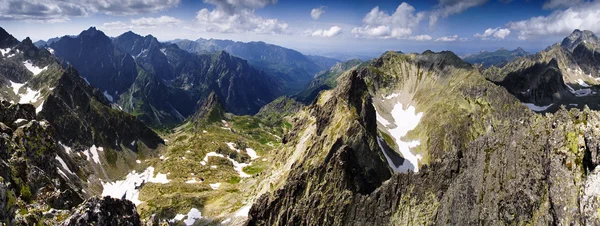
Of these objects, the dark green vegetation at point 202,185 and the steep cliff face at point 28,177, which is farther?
the dark green vegetation at point 202,185

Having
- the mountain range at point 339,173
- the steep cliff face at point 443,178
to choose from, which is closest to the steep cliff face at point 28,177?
the mountain range at point 339,173

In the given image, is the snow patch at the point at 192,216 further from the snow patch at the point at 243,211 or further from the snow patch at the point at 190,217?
the snow patch at the point at 243,211

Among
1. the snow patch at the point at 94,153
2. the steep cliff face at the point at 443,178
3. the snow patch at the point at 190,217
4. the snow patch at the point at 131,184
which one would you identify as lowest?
the snow patch at the point at 131,184

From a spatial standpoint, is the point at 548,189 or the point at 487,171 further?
the point at 487,171

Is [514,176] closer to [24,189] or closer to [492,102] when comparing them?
[24,189]

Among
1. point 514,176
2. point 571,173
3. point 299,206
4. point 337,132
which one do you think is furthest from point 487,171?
point 337,132

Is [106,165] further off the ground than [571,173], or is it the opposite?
[571,173]
